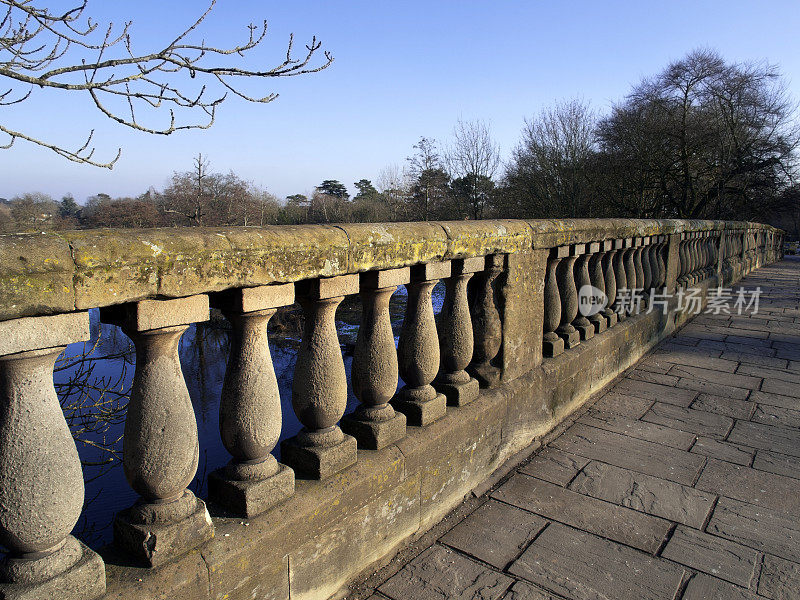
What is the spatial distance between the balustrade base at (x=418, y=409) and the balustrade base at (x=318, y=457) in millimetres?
414

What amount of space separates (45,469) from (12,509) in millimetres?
92

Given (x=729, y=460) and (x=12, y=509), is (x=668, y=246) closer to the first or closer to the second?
(x=729, y=460)

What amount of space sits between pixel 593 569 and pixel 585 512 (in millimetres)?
400

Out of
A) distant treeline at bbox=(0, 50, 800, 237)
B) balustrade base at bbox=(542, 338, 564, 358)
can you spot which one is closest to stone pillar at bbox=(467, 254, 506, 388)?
balustrade base at bbox=(542, 338, 564, 358)

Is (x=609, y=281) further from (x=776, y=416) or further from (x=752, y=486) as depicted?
(x=752, y=486)

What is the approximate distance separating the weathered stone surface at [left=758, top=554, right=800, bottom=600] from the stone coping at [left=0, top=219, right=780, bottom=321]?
1.69 m

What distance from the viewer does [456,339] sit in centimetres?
249

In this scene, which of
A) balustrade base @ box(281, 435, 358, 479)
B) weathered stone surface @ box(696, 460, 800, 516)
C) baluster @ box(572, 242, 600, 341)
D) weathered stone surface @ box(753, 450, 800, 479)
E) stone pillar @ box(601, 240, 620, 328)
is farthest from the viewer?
stone pillar @ box(601, 240, 620, 328)

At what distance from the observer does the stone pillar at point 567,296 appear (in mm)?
3568

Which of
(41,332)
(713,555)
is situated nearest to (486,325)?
(713,555)

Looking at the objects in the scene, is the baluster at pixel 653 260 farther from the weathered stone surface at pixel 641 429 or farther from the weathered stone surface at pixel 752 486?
the weathered stone surface at pixel 752 486

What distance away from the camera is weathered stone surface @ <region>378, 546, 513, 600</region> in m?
1.82

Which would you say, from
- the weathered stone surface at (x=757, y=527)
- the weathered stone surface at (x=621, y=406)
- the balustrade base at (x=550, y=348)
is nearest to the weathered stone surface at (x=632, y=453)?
the weathered stone surface at (x=757, y=527)

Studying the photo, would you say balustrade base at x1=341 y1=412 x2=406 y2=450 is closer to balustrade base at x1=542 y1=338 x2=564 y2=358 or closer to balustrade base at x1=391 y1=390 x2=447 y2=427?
balustrade base at x1=391 y1=390 x2=447 y2=427
